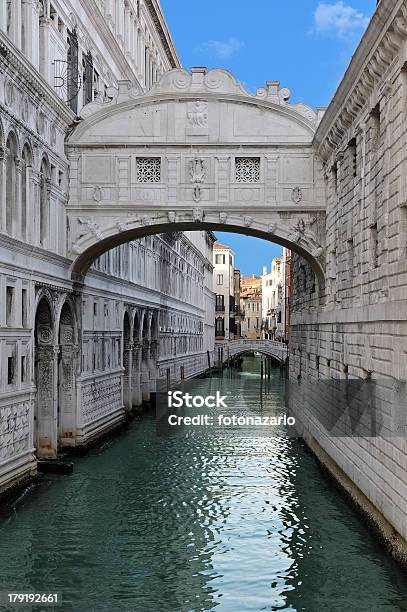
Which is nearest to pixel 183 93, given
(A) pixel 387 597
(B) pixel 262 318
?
(A) pixel 387 597

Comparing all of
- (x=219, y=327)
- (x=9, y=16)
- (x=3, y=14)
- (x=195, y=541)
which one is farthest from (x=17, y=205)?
(x=219, y=327)

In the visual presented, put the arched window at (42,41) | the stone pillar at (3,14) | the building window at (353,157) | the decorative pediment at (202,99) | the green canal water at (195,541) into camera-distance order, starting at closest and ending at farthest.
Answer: the green canal water at (195,541), the stone pillar at (3,14), the building window at (353,157), the arched window at (42,41), the decorative pediment at (202,99)

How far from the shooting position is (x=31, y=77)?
14055 millimetres

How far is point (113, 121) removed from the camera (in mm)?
17266

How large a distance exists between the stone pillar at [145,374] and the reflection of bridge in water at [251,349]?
21.2 m

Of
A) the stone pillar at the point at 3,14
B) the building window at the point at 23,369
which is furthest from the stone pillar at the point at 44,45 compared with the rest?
the building window at the point at 23,369

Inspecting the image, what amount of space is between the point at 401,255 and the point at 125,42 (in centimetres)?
1719

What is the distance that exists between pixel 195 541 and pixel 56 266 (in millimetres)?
6944

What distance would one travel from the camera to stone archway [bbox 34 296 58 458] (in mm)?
16281

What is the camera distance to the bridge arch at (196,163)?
17.1 metres

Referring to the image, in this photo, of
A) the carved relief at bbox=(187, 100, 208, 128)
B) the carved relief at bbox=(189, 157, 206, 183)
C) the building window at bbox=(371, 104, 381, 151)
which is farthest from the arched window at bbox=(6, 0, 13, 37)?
the building window at bbox=(371, 104, 381, 151)

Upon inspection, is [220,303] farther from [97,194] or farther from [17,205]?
[17,205]

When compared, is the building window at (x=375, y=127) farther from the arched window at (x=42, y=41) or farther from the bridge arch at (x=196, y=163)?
the arched window at (x=42, y=41)

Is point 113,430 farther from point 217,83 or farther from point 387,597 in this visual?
point 387,597
